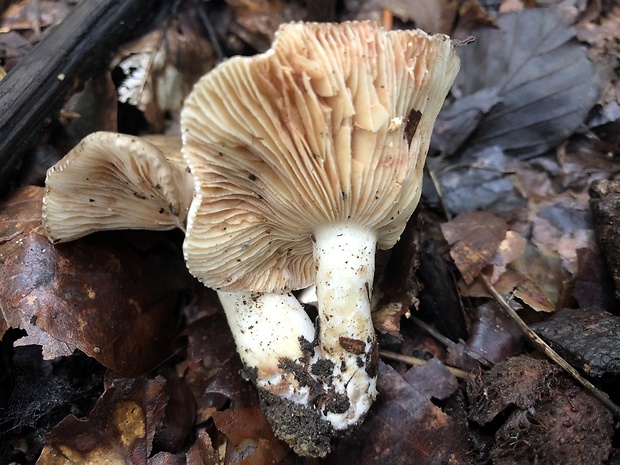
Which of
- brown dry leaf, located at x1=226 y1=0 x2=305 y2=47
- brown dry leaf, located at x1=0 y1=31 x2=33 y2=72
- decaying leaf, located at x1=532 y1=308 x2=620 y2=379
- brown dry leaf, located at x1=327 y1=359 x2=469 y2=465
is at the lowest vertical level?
brown dry leaf, located at x1=327 y1=359 x2=469 y2=465

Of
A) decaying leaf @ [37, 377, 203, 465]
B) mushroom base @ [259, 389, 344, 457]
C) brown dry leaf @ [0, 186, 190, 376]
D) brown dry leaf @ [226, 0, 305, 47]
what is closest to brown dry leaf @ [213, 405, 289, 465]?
mushroom base @ [259, 389, 344, 457]

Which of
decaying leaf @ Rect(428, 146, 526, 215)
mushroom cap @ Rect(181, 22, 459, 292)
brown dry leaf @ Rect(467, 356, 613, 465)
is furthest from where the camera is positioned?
decaying leaf @ Rect(428, 146, 526, 215)

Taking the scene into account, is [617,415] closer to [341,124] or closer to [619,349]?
[619,349]

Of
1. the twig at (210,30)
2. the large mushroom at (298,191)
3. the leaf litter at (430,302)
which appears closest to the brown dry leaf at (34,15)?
the leaf litter at (430,302)

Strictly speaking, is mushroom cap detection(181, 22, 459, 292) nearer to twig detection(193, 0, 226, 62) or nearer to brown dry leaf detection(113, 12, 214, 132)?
brown dry leaf detection(113, 12, 214, 132)

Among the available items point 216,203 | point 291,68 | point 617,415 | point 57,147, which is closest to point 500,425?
point 617,415

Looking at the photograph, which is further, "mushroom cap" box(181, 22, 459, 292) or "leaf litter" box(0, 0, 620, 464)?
"leaf litter" box(0, 0, 620, 464)

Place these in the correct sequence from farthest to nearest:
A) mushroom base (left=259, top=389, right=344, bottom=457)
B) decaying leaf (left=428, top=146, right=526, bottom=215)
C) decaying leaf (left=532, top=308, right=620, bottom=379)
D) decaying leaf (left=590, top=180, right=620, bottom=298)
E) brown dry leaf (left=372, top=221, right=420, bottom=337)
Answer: decaying leaf (left=428, top=146, right=526, bottom=215) < brown dry leaf (left=372, top=221, right=420, bottom=337) < decaying leaf (left=590, top=180, right=620, bottom=298) < mushroom base (left=259, top=389, right=344, bottom=457) < decaying leaf (left=532, top=308, right=620, bottom=379)

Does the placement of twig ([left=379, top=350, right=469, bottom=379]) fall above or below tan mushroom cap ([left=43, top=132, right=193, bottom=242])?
below
